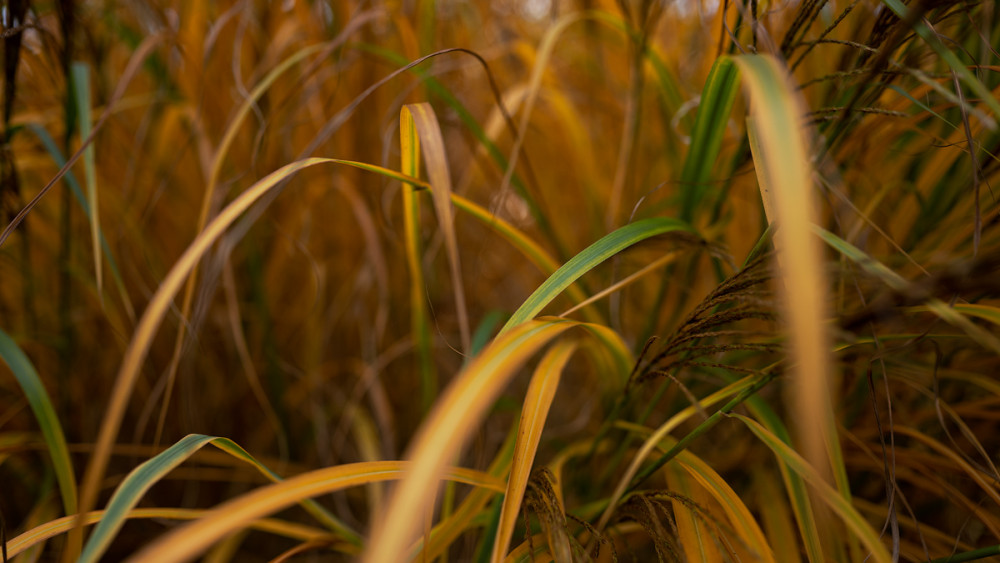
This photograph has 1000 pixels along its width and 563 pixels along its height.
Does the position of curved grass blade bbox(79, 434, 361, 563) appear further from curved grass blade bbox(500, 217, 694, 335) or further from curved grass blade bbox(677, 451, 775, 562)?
curved grass blade bbox(677, 451, 775, 562)

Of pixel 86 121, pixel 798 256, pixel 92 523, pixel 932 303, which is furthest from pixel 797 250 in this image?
pixel 86 121

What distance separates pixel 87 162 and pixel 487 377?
1.45ft

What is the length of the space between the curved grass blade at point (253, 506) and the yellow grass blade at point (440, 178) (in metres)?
0.11

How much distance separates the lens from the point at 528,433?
1.24 feet

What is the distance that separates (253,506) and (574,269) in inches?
9.1

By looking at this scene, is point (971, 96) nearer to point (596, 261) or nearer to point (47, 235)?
point (596, 261)

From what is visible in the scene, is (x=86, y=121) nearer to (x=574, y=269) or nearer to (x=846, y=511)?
(x=574, y=269)

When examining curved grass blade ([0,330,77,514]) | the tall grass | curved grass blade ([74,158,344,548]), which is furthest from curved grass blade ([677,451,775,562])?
curved grass blade ([0,330,77,514])

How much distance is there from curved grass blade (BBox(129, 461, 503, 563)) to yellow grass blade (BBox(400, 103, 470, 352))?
0.11 meters

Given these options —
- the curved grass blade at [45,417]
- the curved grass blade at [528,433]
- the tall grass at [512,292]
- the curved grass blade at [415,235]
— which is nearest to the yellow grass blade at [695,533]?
the tall grass at [512,292]

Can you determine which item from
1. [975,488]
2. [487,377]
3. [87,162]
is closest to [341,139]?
[87,162]

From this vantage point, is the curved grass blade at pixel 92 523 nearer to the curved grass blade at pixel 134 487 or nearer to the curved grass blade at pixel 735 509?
the curved grass blade at pixel 134 487

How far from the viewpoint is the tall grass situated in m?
0.34

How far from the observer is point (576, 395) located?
1022mm
